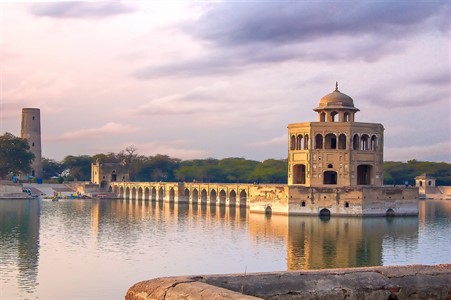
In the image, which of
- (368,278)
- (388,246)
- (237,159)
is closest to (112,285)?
(368,278)

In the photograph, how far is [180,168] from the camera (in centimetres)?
8169

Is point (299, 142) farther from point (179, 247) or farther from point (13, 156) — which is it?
point (13, 156)

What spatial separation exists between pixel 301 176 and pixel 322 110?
401 centimetres

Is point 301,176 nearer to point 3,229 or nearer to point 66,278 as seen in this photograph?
point 3,229

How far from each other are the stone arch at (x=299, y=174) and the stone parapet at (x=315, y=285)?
3376 centimetres

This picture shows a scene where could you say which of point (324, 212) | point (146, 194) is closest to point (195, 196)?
point (146, 194)

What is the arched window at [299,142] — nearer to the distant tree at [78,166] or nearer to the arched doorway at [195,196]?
the arched doorway at [195,196]

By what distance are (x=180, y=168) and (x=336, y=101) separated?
140 ft

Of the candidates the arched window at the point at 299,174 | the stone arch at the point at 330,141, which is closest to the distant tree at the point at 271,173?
the arched window at the point at 299,174

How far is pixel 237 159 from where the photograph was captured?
3339 inches

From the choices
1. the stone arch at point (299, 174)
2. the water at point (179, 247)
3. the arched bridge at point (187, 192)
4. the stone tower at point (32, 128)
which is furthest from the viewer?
the stone tower at point (32, 128)

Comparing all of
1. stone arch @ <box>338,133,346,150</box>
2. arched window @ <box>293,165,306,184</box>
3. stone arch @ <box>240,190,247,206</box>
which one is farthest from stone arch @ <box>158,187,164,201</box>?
stone arch @ <box>338,133,346,150</box>

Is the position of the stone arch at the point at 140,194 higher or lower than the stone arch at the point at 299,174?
lower

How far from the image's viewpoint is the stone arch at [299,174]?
41.6m
